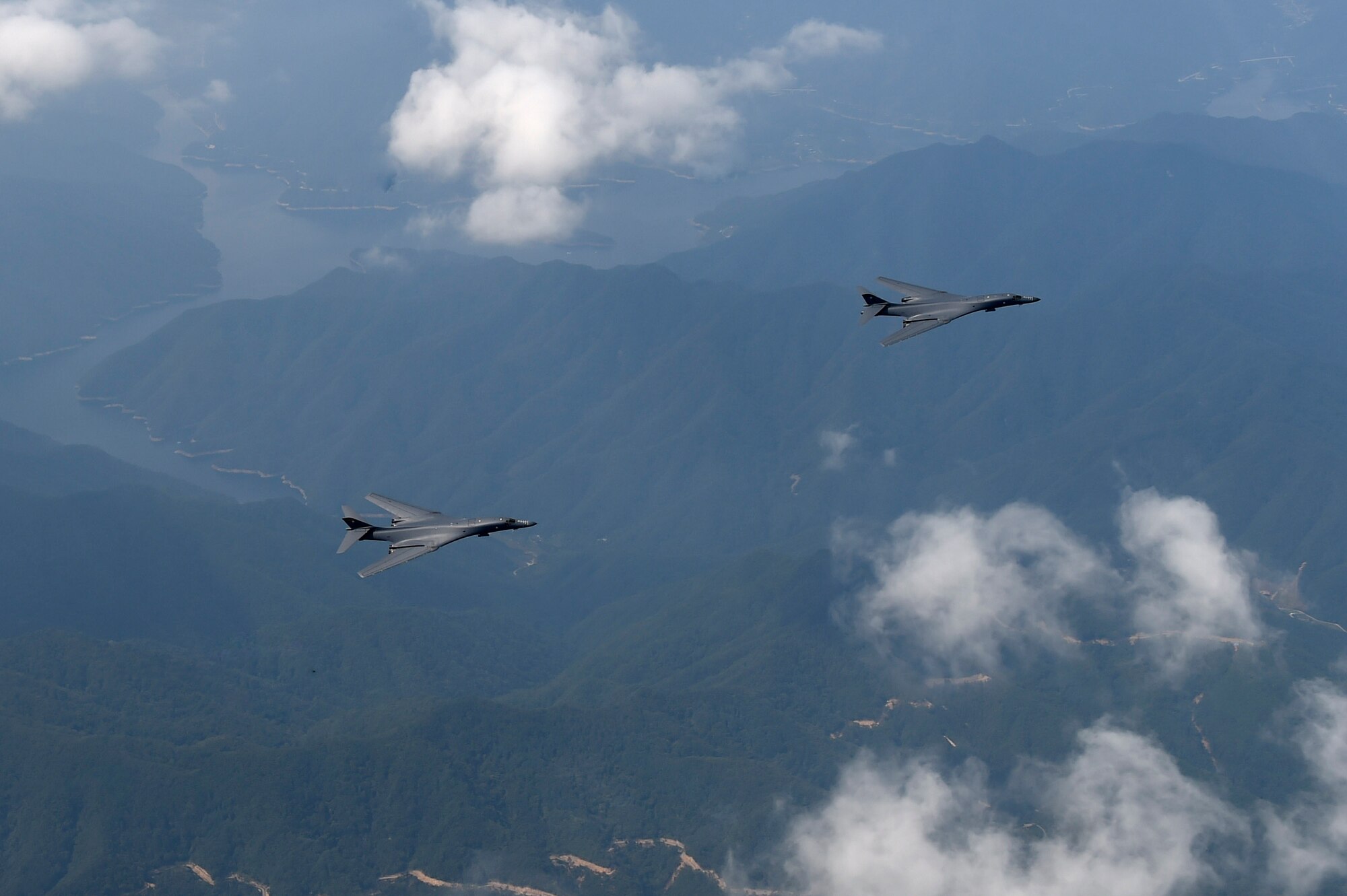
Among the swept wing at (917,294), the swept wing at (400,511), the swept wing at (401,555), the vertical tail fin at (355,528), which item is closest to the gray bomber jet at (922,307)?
the swept wing at (917,294)

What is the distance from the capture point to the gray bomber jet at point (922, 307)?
275 feet

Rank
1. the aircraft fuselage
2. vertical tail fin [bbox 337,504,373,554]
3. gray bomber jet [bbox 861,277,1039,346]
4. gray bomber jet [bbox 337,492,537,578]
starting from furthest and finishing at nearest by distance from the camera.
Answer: vertical tail fin [bbox 337,504,373,554], the aircraft fuselage, gray bomber jet [bbox 861,277,1039,346], gray bomber jet [bbox 337,492,537,578]

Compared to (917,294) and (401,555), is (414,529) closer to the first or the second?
(401,555)

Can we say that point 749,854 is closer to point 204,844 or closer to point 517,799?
point 517,799

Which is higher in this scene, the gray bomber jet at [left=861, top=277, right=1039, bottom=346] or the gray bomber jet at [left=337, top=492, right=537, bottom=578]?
the gray bomber jet at [left=861, top=277, right=1039, bottom=346]

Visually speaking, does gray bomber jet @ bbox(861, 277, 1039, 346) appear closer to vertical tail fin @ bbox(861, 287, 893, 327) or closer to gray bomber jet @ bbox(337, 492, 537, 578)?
vertical tail fin @ bbox(861, 287, 893, 327)

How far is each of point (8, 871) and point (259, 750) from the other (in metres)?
37.8

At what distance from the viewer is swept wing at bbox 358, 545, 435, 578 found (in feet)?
256

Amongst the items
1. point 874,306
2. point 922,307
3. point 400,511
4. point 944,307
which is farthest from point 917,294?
point 400,511

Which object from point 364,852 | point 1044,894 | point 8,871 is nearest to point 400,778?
point 364,852

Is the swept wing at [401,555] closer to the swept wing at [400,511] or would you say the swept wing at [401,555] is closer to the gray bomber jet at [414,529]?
the gray bomber jet at [414,529]

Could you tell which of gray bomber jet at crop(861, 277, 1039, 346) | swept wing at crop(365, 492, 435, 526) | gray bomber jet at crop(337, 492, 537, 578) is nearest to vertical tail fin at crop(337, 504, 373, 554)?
gray bomber jet at crop(337, 492, 537, 578)

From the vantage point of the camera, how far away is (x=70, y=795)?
172 meters

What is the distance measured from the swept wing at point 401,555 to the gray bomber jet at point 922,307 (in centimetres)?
3709
